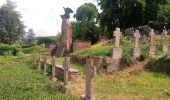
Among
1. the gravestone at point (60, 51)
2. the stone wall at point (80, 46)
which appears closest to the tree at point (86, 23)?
the gravestone at point (60, 51)

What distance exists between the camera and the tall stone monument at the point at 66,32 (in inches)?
1451

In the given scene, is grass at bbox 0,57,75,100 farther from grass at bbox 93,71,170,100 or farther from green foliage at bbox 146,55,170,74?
green foliage at bbox 146,55,170,74

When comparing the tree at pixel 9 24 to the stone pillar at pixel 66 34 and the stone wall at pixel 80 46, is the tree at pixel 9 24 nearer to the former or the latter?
the stone pillar at pixel 66 34

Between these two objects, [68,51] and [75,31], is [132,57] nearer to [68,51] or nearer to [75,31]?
[68,51]

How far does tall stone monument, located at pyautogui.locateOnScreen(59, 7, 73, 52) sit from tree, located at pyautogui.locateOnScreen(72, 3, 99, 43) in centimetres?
1841

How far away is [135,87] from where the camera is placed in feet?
50.4

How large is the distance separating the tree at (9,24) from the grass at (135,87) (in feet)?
164

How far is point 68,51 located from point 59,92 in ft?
69.0

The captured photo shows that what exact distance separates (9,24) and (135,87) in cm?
5228

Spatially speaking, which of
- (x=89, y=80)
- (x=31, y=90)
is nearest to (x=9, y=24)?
(x=31, y=90)

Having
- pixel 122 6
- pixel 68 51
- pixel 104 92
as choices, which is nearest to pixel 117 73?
pixel 104 92

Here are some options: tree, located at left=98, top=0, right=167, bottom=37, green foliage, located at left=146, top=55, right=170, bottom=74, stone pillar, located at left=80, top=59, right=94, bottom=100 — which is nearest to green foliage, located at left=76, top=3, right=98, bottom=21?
tree, located at left=98, top=0, right=167, bottom=37

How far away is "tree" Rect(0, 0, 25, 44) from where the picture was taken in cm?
6494

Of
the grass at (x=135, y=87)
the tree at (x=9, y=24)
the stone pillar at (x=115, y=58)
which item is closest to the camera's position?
the grass at (x=135, y=87)
